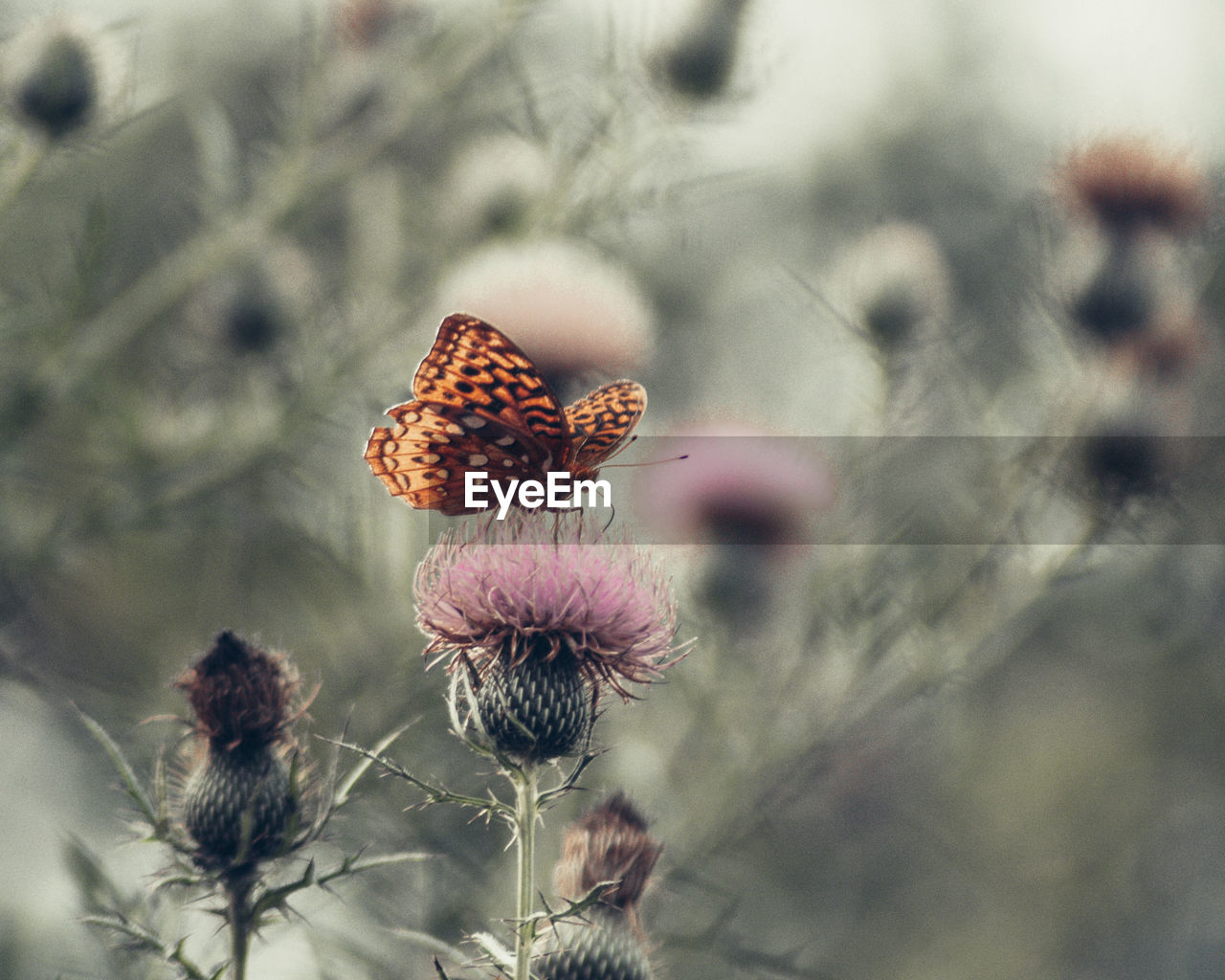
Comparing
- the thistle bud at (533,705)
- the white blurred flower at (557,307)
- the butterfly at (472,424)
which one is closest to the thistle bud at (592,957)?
the thistle bud at (533,705)

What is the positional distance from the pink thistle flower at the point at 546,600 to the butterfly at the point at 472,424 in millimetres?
276

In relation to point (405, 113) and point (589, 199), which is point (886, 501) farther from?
point (405, 113)

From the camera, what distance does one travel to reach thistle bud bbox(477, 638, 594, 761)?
2043 mm

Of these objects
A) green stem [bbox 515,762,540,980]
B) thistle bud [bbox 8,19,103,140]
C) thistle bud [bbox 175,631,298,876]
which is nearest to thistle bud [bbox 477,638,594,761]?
green stem [bbox 515,762,540,980]

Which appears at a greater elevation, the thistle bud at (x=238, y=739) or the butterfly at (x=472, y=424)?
the butterfly at (x=472, y=424)

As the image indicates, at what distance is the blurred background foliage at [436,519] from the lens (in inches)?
132

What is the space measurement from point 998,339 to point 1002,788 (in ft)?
13.7

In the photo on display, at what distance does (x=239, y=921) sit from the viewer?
1.92 metres

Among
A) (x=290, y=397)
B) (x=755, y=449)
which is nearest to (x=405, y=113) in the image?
(x=290, y=397)

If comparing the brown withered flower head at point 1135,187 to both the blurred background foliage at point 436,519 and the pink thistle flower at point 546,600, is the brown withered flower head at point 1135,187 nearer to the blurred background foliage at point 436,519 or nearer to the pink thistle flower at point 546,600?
the blurred background foliage at point 436,519

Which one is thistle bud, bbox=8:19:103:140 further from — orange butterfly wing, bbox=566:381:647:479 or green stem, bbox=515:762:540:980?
green stem, bbox=515:762:540:980

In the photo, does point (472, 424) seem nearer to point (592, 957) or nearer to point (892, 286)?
point (592, 957)

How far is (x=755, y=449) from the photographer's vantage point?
4.41 meters

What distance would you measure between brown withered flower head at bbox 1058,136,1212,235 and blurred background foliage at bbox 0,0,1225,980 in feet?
0.31
